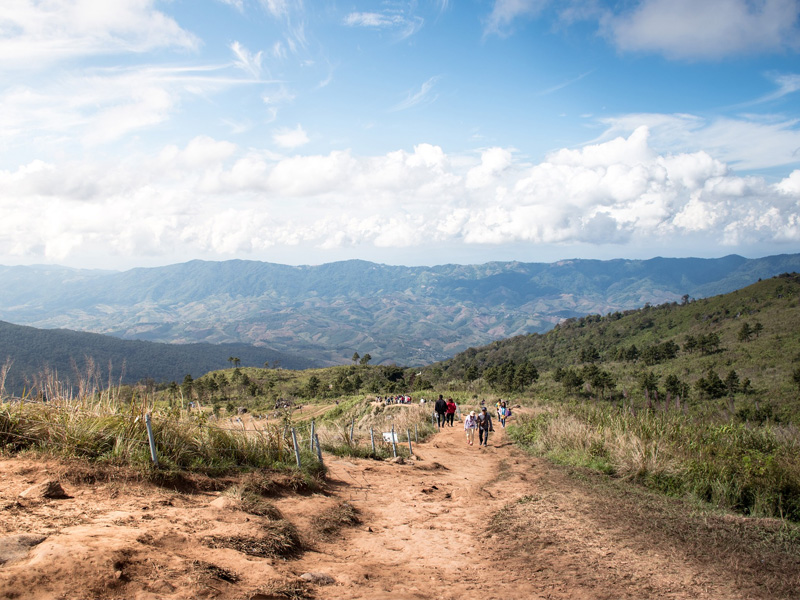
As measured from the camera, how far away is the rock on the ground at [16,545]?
3693mm

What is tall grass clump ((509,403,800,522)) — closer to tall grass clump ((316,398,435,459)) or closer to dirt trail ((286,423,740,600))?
dirt trail ((286,423,740,600))

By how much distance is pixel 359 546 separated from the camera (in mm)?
5695

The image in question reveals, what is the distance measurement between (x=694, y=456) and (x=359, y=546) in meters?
6.73

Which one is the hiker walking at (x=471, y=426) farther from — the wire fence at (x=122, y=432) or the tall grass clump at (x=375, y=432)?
the wire fence at (x=122, y=432)

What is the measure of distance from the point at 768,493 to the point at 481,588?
5731 millimetres

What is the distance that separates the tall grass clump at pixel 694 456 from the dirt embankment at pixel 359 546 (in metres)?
0.99

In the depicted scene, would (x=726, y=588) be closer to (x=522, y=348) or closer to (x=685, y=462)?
(x=685, y=462)

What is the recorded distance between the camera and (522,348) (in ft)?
424

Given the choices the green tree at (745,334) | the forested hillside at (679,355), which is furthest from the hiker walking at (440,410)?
the green tree at (745,334)

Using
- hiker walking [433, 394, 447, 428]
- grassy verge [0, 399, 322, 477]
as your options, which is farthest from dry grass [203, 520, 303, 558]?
hiker walking [433, 394, 447, 428]

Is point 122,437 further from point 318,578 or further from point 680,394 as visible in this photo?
point 680,394

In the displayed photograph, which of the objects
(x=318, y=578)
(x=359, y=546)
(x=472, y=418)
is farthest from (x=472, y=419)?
(x=318, y=578)

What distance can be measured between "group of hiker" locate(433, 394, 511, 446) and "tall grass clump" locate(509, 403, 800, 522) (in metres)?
2.55

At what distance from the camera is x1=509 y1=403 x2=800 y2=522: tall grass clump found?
7398 mm
